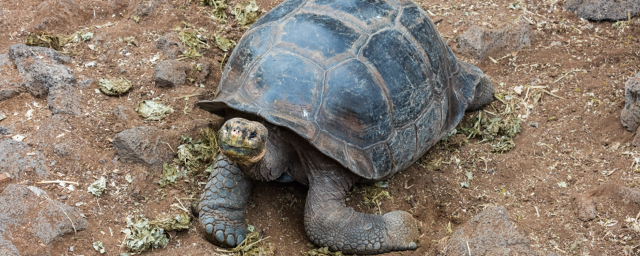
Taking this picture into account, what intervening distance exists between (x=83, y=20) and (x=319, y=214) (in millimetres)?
3316

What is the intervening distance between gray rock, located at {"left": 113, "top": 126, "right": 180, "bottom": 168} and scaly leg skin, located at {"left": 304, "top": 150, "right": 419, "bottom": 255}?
43.4 inches

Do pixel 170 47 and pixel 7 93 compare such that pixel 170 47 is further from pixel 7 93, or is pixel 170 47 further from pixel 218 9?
pixel 7 93

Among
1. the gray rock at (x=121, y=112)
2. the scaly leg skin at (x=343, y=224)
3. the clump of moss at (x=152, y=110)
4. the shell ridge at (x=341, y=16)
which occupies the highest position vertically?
the shell ridge at (x=341, y=16)

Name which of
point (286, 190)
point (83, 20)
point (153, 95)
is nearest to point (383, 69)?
point (286, 190)

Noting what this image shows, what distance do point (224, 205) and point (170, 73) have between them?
62.1 inches

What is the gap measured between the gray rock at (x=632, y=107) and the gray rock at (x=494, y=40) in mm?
1450

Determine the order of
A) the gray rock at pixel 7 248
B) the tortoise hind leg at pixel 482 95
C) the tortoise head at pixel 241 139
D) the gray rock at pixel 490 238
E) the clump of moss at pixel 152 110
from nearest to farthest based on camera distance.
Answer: the gray rock at pixel 7 248 → the tortoise head at pixel 241 139 → the gray rock at pixel 490 238 → the clump of moss at pixel 152 110 → the tortoise hind leg at pixel 482 95

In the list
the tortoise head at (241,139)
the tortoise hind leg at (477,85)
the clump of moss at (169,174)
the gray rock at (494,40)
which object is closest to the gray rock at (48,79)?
the clump of moss at (169,174)

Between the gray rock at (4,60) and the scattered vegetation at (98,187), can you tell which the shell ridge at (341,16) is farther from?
the gray rock at (4,60)

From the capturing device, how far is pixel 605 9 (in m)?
5.21

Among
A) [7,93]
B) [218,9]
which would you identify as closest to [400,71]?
[218,9]

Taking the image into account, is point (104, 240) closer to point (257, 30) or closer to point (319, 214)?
point (319, 214)

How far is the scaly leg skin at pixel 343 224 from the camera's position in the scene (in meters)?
3.22

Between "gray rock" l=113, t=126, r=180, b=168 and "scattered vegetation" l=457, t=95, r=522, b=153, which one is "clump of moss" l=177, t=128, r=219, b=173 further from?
"scattered vegetation" l=457, t=95, r=522, b=153
